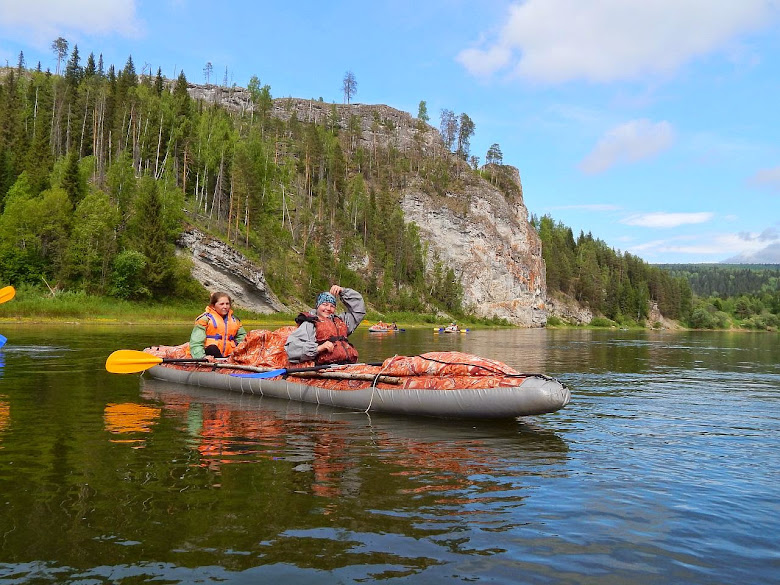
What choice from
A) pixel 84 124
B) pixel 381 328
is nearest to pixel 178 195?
pixel 84 124

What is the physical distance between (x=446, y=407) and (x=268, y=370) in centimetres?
443

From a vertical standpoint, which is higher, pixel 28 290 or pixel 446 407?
pixel 28 290

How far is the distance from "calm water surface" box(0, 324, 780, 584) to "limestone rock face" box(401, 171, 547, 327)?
87844 millimetres

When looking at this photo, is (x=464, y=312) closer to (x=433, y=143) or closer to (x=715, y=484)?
(x=433, y=143)

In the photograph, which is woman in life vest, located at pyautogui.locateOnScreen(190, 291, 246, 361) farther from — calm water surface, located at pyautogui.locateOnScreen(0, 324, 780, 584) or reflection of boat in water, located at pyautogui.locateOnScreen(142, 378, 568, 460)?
calm water surface, located at pyautogui.locateOnScreen(0, 324, 780, 584)

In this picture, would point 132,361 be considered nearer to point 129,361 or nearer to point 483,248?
point 129,361

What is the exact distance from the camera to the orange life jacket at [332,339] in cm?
1193

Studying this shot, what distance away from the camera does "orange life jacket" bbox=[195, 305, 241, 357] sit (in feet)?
46.3

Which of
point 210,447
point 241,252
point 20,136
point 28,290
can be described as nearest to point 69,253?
point 28,290

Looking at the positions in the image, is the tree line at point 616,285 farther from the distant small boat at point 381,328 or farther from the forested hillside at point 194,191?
the distant small boat at point 381,328

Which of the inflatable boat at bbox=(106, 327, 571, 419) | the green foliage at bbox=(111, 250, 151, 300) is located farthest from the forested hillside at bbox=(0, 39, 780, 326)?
the inflatable boat at bbox=(106, 327, 571, 419)

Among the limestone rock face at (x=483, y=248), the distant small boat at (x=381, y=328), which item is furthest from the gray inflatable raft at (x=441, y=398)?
the limestone rock face at (x=483, y=248)

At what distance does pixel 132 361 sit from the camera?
14.3 metres

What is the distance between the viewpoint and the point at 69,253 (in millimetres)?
50875
